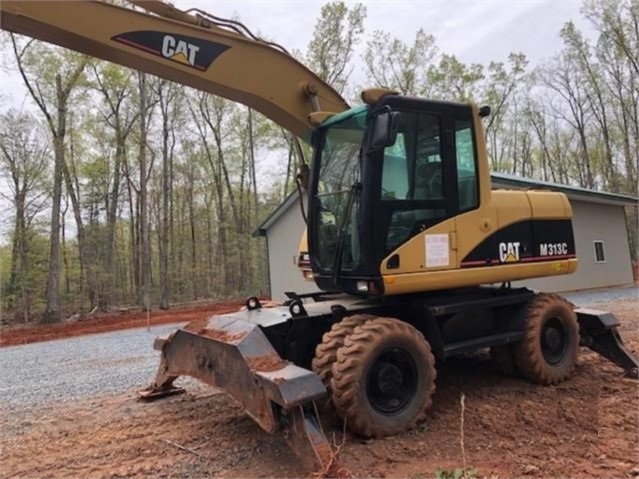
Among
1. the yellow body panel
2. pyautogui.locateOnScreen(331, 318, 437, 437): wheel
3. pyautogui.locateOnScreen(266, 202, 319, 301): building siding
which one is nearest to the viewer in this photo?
pyautogui.locateOnScreen(331, 318, 437, 437): wheel

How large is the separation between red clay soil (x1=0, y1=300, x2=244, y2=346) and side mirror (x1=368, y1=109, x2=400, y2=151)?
9.57 meters

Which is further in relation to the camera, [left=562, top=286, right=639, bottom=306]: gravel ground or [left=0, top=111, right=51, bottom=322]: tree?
[left=0, top=111, right=51, bottom=322]: tree

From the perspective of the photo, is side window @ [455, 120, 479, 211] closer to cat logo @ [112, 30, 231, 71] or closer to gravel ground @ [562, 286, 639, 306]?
cat logo @ [112, 30, 231, 71]

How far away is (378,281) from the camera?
378 centimetres

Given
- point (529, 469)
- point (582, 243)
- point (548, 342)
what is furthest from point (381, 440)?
point (582, 243)

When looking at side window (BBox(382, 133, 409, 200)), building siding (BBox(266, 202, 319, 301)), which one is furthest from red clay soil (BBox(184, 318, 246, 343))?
building siding (BBox(266, 202, 319, 301))

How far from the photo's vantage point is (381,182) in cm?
387

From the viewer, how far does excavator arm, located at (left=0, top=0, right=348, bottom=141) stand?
10.7 ft

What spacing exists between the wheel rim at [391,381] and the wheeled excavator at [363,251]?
0.04ft

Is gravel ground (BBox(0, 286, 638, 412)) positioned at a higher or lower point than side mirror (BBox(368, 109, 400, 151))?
lower

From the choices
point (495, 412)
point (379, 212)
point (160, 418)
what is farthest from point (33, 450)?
Answer: point (495, 412)

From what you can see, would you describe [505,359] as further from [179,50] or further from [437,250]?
[179,50]

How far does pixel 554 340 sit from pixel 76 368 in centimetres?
649

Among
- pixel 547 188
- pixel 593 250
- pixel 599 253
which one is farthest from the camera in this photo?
pixel 599 253
